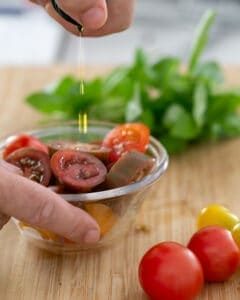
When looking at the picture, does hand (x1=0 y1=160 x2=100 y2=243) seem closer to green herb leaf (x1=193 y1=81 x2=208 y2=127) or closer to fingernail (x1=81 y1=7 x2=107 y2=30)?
fingernail (x1=81 y1=7 x2=107 y2=30)

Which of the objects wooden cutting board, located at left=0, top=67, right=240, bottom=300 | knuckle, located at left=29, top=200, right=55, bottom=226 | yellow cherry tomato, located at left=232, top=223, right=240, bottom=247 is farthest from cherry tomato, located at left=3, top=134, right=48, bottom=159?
yellow cherry tomato, located at left=232, top=223, right=240, bottom=247

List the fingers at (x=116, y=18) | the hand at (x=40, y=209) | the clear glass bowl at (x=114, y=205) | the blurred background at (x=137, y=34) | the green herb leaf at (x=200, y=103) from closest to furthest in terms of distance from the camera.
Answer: the hand at (x=40, y=209), the clear glass bowl at (x=114, y=205), the fingers at (x=116, y=18), the green herb leaf at (x=200, y=103), the blurred background at (x=137, y=34)

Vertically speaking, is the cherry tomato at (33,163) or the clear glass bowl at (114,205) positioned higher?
the cherry tomato at (33,163)

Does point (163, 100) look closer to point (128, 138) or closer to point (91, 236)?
point (128, 138)

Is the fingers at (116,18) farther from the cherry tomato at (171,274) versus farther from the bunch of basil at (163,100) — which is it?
the cherry tomato at (171,274)

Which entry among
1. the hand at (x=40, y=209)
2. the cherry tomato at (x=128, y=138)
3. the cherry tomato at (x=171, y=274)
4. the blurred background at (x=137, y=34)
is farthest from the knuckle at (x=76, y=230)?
the blurred background at (x=137, y=34)

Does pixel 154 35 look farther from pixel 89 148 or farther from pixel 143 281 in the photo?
pixel 143 281
